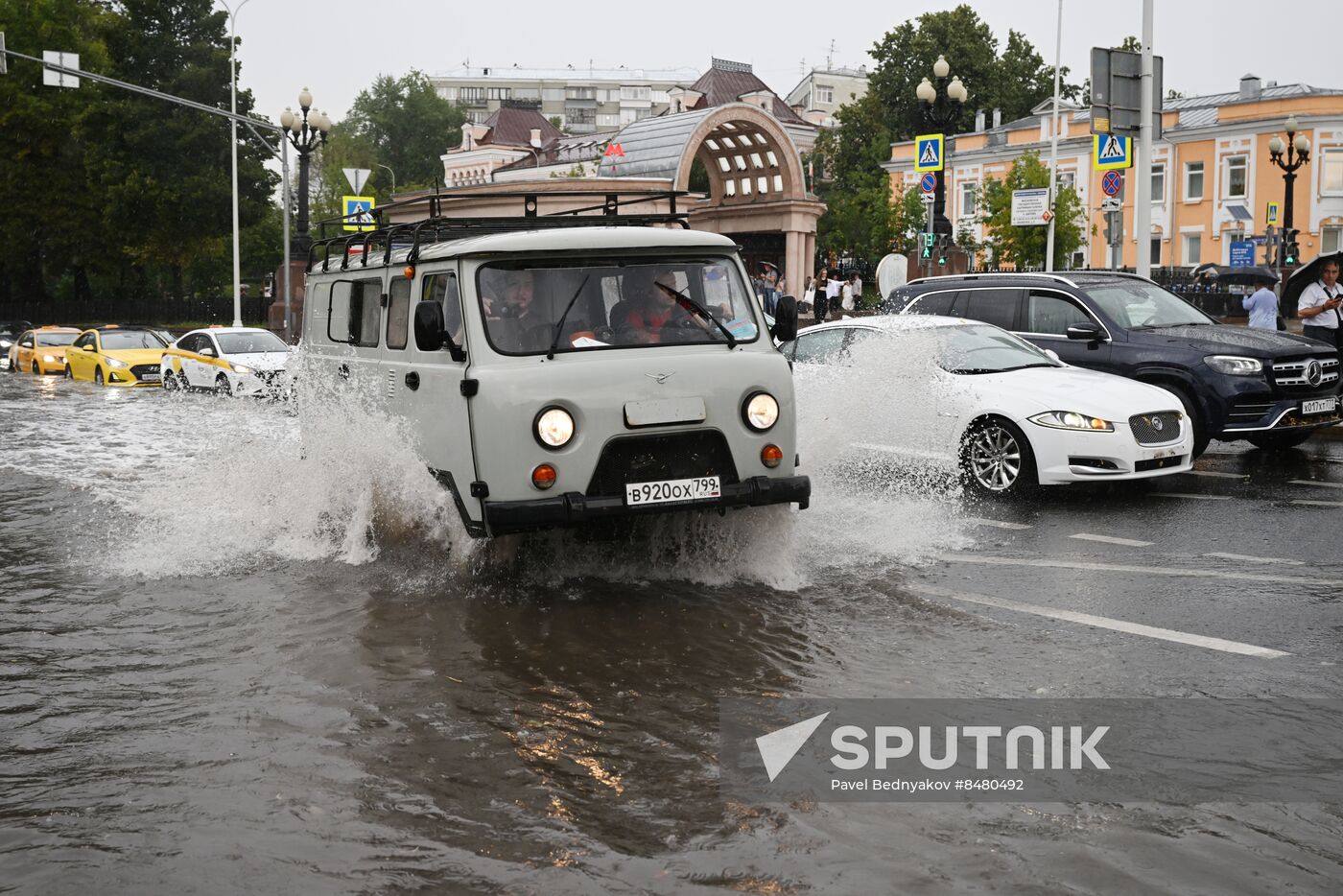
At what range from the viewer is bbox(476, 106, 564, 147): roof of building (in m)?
132

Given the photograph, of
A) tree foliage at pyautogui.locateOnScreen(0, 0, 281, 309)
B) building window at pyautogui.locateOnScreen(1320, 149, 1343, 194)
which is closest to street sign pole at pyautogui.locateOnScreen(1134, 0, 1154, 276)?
building window at pyautogui.locateOnScreen(1320, 149, 1343, 194)

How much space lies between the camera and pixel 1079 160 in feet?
224

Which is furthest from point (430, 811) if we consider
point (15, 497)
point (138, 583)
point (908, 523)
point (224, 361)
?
Result: point (224, 361)

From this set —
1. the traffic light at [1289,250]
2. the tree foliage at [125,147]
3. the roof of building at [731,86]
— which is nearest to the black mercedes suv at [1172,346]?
the traffic light at [1289,250]

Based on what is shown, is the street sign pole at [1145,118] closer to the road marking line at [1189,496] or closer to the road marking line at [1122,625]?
the road marking line at [1189,496]

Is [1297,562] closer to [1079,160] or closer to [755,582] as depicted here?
[755,582]

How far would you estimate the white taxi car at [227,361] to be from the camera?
24922mm

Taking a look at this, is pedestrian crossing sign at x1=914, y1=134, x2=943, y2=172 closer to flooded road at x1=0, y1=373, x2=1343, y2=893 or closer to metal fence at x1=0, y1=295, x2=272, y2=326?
flooded road at x1=0, y1=373, x2=1343, y2=893

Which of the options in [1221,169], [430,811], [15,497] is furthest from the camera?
[1221,169]

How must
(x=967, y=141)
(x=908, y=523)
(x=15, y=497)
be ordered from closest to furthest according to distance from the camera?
→ 1. (x=908, y=523)
2. (x=15, y=497)
3. (x=967, y=141)

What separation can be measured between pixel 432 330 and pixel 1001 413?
551 cm

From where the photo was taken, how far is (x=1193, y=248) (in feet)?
216

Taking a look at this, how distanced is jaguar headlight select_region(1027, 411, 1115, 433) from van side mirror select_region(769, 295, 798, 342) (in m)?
3.11

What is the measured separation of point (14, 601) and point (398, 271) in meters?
2.97
